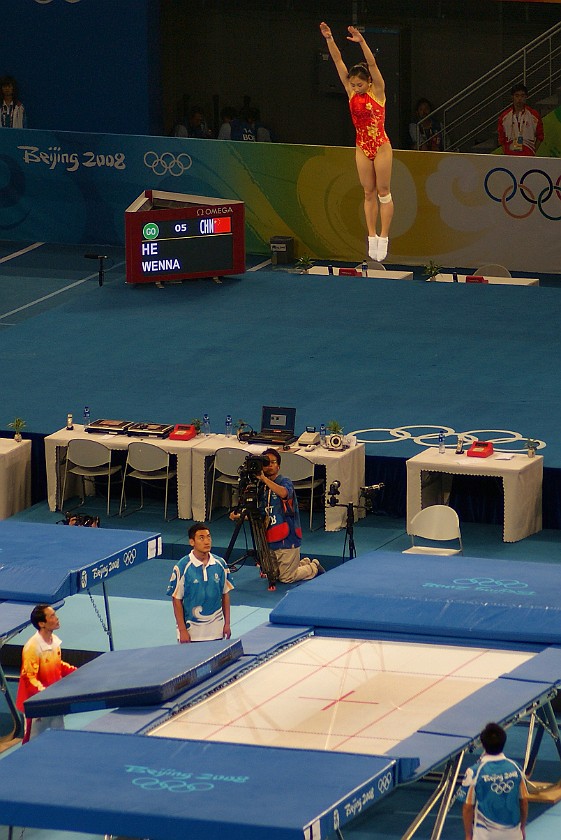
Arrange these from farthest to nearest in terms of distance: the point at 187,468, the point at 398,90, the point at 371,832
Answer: the point at 398,90, the point at 187,468, the point at 371,832

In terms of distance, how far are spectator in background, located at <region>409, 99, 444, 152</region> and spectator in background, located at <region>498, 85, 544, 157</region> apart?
1.81 meters

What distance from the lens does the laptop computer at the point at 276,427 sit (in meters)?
15.3

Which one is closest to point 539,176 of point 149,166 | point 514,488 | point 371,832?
point 149,166

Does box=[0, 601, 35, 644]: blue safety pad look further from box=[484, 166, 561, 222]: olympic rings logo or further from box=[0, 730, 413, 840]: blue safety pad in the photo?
box=[484, 166, 561, 222]: olympic rings logo

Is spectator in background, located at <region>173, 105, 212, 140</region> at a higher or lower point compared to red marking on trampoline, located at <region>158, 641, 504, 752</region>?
higher

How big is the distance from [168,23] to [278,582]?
52.3 ft

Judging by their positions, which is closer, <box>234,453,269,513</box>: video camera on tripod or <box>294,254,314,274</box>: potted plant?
<box>234,453,269,513</box>: video camera on tripod

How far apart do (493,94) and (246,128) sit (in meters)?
3.57

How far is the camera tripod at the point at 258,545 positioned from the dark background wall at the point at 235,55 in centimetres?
1365

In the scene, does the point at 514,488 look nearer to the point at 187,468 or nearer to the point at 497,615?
the point at 187,468

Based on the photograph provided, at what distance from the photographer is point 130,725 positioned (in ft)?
30.9

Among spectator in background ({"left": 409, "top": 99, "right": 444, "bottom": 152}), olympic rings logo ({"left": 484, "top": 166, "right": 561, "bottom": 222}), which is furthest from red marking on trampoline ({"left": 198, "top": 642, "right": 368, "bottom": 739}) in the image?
spectator in background ({"left": 409, "top": 99, "right": 444, "bottom": 152})

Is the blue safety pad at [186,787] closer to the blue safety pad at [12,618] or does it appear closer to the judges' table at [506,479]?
the blue safety pad at [12,618]

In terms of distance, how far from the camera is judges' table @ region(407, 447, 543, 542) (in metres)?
14.7
